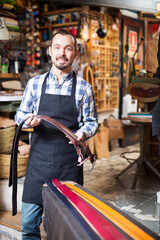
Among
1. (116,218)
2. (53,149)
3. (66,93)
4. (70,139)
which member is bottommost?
(116,218)

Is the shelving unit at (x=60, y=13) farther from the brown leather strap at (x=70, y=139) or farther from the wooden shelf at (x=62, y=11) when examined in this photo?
the brown leather strap at (x=70, y=139)

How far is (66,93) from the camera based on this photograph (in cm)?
219

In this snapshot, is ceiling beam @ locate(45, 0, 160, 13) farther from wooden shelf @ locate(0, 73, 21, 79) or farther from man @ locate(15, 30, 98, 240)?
man @ locate(15, 30, 98, 240)

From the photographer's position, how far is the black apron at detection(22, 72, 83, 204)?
2.13 metres

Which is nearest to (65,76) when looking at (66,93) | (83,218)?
(66,93)

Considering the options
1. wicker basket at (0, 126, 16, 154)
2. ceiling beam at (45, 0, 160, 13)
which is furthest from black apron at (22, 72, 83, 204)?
ceiling beam at (45, 0, 160, 13)

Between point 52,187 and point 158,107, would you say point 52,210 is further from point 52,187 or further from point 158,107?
point 158,107

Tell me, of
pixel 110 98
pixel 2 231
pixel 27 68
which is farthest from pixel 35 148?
pixel 110 98

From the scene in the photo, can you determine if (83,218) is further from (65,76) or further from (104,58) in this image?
(104,58)

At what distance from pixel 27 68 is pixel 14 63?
0.46 m

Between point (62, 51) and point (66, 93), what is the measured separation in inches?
12.0

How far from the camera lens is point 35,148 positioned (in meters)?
2.21

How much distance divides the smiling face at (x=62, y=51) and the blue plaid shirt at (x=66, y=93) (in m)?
0.11

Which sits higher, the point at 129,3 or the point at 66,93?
the point at 129,3
